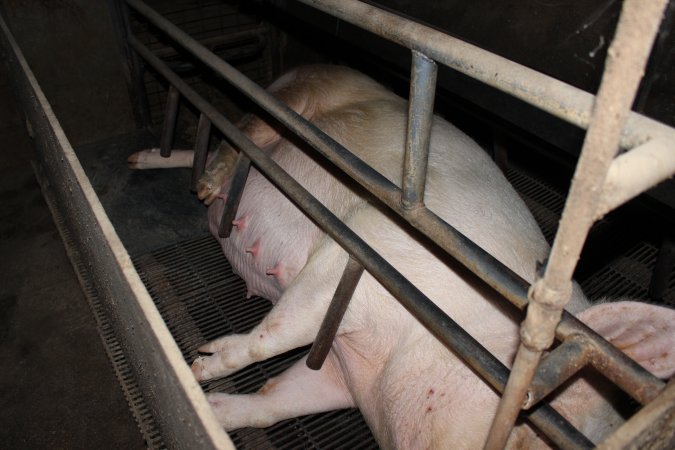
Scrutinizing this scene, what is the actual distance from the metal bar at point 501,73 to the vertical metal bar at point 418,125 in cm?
3

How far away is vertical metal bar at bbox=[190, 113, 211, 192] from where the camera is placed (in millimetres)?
2412

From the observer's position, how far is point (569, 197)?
61cm

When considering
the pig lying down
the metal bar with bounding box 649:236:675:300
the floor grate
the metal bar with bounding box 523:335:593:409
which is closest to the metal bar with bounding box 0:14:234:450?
the metal bar with bounding box 523:335:593:409

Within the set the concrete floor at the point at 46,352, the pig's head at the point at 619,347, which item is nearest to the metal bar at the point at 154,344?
the pig's head at the point at 619,347

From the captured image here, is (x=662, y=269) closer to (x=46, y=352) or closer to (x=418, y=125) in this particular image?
(x=418, y=125)

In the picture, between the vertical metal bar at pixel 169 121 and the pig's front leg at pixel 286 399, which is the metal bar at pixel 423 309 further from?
the vertical metal bar at pixel 169 121

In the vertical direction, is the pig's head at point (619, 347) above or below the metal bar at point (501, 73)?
below

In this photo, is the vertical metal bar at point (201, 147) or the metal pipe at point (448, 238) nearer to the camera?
the metal pipe at point (448, 238)

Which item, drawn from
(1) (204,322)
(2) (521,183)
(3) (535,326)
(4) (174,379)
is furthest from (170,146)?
(3) (535,326)

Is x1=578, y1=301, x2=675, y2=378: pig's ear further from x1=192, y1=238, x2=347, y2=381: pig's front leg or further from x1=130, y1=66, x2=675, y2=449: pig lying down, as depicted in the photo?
x1=192, y1=238, x2=347, y2=381: pig's front leg

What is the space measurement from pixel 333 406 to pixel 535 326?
1373 millimetres

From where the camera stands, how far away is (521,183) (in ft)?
10.0

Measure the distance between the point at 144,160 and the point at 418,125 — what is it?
2270mm

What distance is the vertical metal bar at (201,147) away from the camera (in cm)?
241
